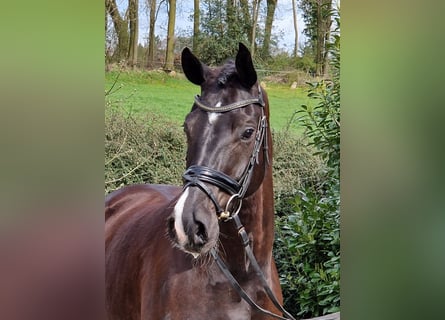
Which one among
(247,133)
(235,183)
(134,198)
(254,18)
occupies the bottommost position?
(134,198)

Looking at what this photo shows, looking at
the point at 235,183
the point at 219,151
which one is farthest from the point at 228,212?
the point at 219,151

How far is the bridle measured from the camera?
167 cm

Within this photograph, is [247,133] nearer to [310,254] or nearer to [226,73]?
[226,73]

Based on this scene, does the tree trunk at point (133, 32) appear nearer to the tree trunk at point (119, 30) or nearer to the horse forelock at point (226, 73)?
the tree trunk at point (119, 30)

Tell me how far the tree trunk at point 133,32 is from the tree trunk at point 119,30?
0.06 ft

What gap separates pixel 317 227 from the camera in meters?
2.28

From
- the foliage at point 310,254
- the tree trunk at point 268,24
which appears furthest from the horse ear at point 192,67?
the foliage at point 310,254

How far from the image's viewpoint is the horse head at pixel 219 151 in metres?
1.66

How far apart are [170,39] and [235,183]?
0.63 m

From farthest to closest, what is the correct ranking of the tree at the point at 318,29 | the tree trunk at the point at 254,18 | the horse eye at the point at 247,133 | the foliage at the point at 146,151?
1. the tree at the point at 318,29
2. the tree trunk at the point at 254,18
3. the foliage at the point at 146,151
4. the horse eye at the point at 247,133
